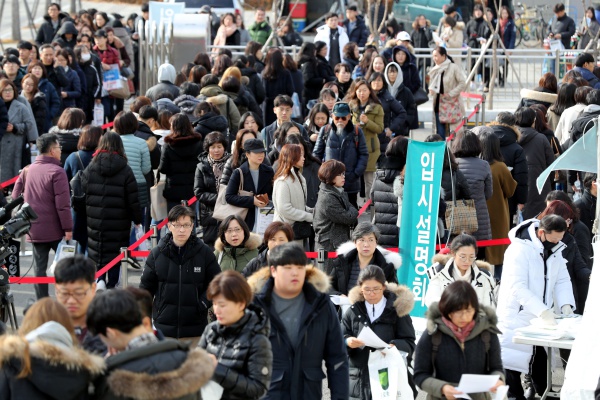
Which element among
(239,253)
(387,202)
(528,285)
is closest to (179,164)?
(387,202)

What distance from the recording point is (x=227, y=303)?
21.2 feet

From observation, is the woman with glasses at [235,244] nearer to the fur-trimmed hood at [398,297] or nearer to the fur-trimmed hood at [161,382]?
the fur-trimmed hood at [398,297]

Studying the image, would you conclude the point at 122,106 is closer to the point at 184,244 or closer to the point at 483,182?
the point at 483,182

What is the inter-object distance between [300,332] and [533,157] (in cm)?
698

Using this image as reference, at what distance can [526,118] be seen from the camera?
43.9 feet

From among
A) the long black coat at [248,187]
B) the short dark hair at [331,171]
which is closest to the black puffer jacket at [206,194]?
the long black coat at [248,187]

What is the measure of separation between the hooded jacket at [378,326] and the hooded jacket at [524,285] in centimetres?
121

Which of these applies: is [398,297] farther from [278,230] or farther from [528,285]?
[528,285]

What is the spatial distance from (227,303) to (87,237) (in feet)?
19.6

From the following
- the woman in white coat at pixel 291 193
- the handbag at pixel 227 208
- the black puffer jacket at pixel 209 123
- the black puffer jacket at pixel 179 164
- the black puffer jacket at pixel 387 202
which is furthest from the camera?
the black puffer jacket at pixel 209 123

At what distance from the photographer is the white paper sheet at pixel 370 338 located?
777cm

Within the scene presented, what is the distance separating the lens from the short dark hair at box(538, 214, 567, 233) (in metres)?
8.98

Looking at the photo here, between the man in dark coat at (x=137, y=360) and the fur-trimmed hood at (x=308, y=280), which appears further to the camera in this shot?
the fur-trimmed hood at (x=308, y=280)

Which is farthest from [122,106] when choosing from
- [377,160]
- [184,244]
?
[184,244]
